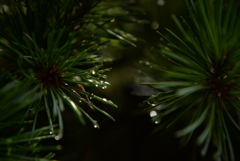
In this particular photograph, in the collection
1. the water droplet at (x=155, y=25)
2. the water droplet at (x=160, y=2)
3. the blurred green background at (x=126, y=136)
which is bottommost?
the blurred green background at (x=126, y=136)

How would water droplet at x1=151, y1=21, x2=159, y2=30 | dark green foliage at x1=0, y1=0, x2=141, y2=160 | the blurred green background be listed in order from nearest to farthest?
dark green foliage at x1=0, y1=0, x2=141, y2=160 < the blurred green background < water droplet at x1=151, y1=21, x2=159, y2=30

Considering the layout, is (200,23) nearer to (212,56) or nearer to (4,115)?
(212,56)

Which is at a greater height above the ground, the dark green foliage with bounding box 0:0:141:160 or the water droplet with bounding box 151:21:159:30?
the water droplet with bounding box 151:21:159:30

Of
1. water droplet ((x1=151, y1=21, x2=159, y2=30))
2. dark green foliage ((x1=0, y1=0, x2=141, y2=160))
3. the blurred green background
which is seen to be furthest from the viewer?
water droplet ((x1=151, y1=21, x2=159, y2=30))

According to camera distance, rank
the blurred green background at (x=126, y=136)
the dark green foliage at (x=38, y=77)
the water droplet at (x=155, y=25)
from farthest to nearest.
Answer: the water droplet at (x=155, y=25) → the blurred green background at (x=126, y=136) → the dark green foliage at (x=38, y=77)

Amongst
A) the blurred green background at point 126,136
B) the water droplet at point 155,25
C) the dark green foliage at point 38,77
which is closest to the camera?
the dark green foliage at point 38,77

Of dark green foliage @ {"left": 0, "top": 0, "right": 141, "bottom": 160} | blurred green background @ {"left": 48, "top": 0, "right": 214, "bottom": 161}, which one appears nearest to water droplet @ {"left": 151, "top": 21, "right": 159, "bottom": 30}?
blurred green background @ {"left": 48, "top": 0, "right": 214, "bottom": 161}

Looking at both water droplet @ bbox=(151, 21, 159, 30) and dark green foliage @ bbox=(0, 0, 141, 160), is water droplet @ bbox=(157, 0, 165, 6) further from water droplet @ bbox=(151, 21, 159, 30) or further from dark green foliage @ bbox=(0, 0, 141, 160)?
dark green foliage @ bbox=(0, 0, 141, 160)

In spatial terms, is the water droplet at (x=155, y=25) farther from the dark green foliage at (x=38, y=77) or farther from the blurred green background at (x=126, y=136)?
the dark green foliage at (x=38, y=77)

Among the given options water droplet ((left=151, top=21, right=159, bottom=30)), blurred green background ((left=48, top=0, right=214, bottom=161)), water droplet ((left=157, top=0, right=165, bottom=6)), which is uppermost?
water droplet ((left=157, top=0, right=165, bottom=6))

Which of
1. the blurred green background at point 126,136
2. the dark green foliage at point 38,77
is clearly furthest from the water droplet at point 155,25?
the dark green foliage at point 38,77

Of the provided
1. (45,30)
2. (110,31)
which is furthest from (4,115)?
(110,31)
